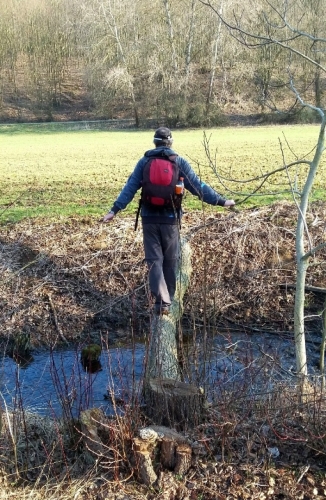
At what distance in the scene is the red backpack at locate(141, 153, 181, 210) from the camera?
6.15 metres

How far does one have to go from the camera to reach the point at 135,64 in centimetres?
4344

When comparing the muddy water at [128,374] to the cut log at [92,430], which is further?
the muddy water at [128,374]

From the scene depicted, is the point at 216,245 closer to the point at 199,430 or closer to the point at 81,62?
the point at 199,430

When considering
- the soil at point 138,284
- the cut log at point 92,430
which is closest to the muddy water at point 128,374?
the cut log at point 92,430

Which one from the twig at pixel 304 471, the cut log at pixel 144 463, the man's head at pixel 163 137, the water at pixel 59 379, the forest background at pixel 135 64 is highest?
the forest background at pixel 135 64

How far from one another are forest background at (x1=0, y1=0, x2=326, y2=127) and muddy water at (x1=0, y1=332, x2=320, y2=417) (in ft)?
108

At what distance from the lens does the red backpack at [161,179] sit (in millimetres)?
6152

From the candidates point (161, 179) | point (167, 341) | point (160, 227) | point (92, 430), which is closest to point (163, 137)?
point (161, 179)

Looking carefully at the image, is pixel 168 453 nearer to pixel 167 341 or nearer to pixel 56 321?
pixel 167 341

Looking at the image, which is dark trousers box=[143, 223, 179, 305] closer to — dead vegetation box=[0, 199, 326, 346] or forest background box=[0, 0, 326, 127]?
dead vegetation box=[0, 199, 326, 346]

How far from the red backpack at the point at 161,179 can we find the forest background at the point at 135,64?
32789 mm

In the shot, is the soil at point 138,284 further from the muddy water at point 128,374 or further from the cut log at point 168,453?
the cut log at point 168,453

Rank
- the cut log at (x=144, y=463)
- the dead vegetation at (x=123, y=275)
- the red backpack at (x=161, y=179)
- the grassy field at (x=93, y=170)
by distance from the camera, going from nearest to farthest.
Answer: the cut log at (x=144, y=463), the red backpack at (x=161, y=179), the dead vegetation at (x=123, y=275), the grassy field at (x=93, y=170)

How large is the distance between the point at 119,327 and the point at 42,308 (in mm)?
1310
